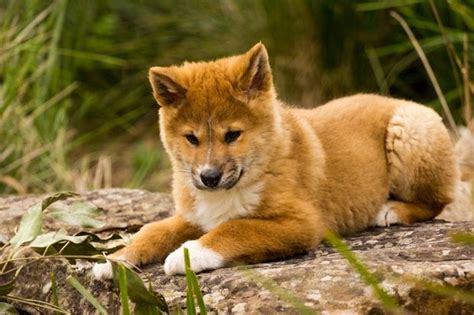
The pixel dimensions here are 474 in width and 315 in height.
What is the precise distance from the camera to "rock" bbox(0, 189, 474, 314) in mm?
3791

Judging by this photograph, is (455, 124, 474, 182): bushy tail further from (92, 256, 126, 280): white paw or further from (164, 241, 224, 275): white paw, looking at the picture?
(92, 256, 126, 280): white paw

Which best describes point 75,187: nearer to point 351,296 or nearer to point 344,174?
point 344,174

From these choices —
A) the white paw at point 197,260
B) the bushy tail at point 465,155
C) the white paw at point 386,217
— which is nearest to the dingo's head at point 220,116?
the white paw at point 197,260

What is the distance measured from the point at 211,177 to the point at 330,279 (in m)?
0.91

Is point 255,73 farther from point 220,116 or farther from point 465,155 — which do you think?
point 465,155

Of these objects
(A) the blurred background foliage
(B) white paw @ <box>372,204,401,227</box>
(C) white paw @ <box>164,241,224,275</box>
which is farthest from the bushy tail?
(C) white paw @ <box>164,241,224,275</box>

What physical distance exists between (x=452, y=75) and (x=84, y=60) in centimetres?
354

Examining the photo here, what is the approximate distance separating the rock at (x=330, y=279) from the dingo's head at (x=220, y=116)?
52 cm

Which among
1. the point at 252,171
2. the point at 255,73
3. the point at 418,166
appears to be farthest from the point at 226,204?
the point at 418,166

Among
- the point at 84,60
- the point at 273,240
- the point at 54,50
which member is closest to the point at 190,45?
the point at 84,60

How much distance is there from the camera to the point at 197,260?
441cm

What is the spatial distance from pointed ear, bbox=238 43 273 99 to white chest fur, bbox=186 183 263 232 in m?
0.47

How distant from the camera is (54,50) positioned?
8344 millimetres

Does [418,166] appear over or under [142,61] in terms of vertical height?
under
